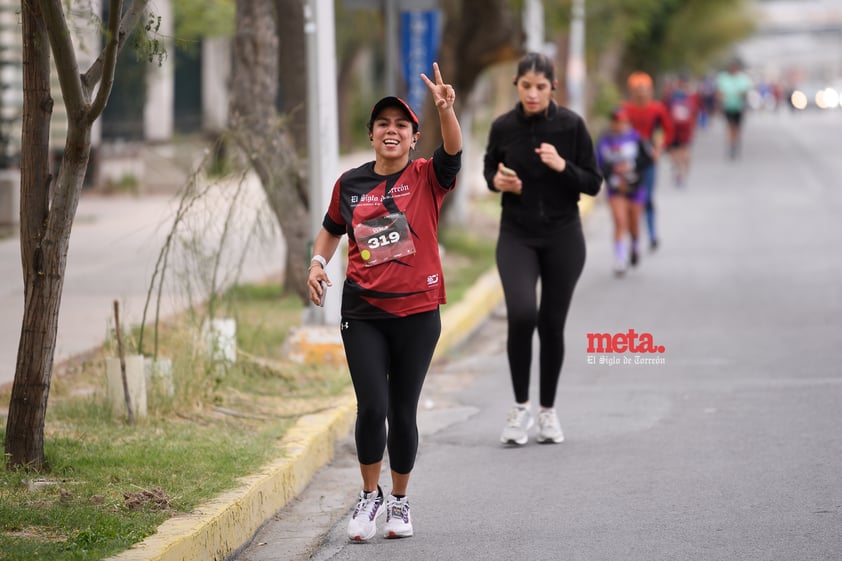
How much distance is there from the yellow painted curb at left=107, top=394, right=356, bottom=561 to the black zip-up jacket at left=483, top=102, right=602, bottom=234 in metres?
1.53

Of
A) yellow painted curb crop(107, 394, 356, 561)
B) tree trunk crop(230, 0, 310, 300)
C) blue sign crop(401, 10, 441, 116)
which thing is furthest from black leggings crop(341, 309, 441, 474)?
blue sign crop(401, 10, 441, 116)

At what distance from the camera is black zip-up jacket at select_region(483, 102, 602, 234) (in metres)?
7.46

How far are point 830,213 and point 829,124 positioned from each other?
103ft

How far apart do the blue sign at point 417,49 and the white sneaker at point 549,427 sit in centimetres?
875

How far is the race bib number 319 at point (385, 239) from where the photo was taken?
5.64 meters

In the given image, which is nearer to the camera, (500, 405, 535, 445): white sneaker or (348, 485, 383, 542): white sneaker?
(348, 485, 383, 542): white sneaker

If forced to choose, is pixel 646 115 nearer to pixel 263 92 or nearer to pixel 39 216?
pixel 263 92

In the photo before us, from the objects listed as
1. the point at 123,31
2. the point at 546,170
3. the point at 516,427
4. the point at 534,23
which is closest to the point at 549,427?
the point at 516,427

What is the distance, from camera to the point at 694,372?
9.70 m

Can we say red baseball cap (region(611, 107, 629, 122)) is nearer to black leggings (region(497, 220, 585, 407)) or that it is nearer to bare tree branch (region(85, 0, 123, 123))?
black leggings (region(497, 220, 585, 407))

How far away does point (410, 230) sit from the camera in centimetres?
565

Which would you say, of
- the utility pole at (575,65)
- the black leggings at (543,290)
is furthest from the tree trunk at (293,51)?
the utility pole at (575,65)

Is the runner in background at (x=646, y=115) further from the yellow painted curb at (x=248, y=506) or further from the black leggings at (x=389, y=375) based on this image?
the black leggings at (x=389, y=375)

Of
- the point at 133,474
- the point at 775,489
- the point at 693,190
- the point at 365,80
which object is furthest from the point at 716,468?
the point at 365,80
